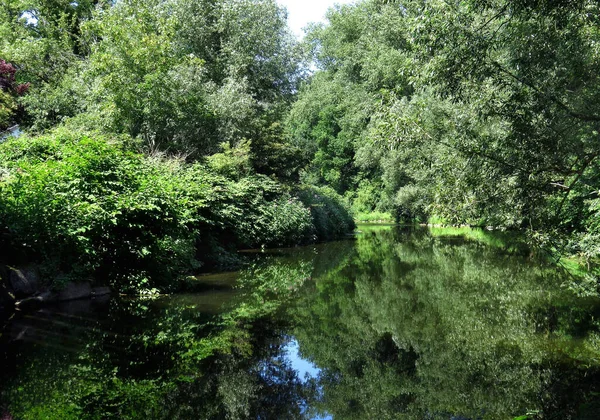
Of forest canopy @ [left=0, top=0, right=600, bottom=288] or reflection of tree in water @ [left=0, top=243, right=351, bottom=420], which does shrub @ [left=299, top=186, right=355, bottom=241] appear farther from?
reflection of tree in water @ [left=0, top=243, right=351, bottom=420]

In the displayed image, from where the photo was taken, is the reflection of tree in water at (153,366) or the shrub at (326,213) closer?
the reflection of tree in water at (153,366)

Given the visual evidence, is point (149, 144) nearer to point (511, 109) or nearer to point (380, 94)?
point (380, 94)

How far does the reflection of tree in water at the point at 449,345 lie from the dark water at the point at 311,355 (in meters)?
0.03

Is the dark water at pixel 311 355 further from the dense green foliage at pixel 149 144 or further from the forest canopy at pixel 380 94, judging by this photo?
the forest canopy at pixel 380 94

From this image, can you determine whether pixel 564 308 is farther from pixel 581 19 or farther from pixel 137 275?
pixel 137 275

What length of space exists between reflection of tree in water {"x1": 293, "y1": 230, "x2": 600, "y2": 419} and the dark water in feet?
0.09

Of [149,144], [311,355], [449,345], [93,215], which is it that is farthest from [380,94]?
[149,144]

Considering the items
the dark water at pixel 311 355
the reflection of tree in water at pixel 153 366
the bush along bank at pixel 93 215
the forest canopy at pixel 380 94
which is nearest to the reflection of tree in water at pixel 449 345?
the dark water at pixel 311 355

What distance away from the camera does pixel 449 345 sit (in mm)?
7699

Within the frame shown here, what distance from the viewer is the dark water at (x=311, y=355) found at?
530cm

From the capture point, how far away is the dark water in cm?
530

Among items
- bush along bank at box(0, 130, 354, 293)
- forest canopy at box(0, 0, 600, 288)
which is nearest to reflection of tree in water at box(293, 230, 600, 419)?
forest canopy at box(0, 0, 600, 288)

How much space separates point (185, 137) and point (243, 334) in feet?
45.7

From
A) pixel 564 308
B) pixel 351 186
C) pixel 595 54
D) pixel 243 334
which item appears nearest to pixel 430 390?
pixel 243 334
